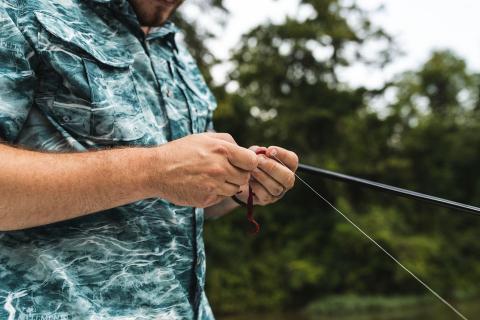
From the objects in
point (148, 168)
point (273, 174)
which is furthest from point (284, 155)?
point (148, 168)

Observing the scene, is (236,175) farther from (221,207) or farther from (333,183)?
(333,183)

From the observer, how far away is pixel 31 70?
1.19 m

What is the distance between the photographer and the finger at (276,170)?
4.56ft

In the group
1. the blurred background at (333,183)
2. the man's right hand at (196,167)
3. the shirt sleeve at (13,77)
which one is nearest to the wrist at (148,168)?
the man's right hand at (196,167)

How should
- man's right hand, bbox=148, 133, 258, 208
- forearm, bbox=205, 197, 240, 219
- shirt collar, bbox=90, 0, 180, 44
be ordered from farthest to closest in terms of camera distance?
forearm, bbox=205, 197, 240, 219, shirt collar, bbox=90, 0, 180, 44, man's right hand, bbox=148, 133, 258, 208

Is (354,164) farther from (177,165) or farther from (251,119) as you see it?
(177,165)

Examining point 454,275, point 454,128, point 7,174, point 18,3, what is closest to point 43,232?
point 7,174

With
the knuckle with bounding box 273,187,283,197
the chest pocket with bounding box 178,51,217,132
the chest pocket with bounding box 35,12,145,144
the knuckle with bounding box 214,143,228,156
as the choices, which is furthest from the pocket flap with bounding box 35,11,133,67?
the knuckle with bounding box 273,187,283,197

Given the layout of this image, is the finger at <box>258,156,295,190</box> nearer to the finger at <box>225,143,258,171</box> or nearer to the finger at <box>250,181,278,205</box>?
the finger at <box>250,181,278,205</box>

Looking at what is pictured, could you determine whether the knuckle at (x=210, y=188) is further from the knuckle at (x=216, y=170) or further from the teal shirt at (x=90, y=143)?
the teal shirt at (x=90, y=143)

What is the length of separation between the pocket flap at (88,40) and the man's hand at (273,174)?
45 cm

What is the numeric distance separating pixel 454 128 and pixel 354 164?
292 inches

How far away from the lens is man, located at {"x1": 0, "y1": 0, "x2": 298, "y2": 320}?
112 centimetres

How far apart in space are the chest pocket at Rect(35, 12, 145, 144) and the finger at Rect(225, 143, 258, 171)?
29 cm
